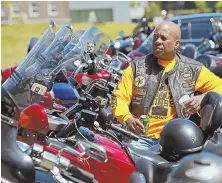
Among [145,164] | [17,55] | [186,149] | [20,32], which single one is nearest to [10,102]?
[145,164]

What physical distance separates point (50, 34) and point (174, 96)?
3.57ft

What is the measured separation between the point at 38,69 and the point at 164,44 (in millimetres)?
1111

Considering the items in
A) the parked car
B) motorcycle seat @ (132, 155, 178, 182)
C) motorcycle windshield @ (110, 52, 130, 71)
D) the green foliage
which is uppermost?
motorcycle seat @ (132, 155, 178, 182)

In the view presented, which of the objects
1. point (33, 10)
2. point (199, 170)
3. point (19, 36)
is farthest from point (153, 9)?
point (199, 170)

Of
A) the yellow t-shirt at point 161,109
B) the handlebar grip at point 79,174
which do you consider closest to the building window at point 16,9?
the yellow t-shirt at point 161,109

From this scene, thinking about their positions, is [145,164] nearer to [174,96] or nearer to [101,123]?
[101,123]

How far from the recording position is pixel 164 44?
14.5 feet

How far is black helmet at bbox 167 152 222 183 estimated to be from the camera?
6.58 ft

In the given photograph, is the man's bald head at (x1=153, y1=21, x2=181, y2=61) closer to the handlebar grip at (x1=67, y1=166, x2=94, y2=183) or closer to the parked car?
the handlebar grip at (x1=67, y1=166, x2=94, y2=183)

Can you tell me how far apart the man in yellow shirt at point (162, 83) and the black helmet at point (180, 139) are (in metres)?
1.12

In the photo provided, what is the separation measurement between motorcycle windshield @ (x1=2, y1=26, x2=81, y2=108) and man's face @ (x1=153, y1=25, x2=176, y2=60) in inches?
27.8

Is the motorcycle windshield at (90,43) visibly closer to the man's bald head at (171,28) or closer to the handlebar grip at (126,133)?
the man's bald head at (171,28)

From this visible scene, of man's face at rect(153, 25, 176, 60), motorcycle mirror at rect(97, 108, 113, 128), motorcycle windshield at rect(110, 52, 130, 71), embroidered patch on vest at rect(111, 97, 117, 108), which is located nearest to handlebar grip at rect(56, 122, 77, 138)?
motorcycle mirror at rect(97, 108, 113, 128)

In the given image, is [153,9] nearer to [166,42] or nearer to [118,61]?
[118,61]
